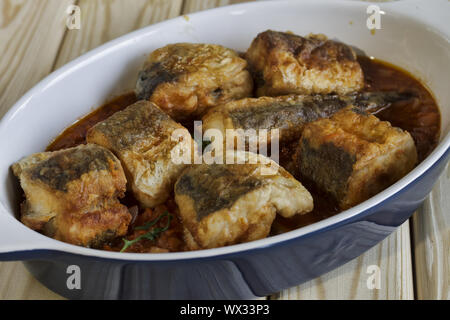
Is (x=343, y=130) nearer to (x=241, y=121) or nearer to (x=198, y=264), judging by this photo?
(x=241, y=121)

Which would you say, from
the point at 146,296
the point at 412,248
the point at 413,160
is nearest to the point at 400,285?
the point at 412,248

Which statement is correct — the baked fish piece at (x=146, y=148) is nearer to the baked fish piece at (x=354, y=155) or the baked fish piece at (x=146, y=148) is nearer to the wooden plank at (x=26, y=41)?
the baked fish piece at (x=354, y=155)

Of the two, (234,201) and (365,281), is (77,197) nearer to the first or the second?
(234,201)

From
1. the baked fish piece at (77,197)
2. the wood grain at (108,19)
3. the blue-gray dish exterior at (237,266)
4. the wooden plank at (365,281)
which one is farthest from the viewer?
the wood grain at (108,19)

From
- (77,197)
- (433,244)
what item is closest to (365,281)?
(433,244)

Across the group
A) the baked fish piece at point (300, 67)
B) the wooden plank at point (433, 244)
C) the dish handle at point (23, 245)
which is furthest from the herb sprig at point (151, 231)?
the wooden plank at point (433, 244)

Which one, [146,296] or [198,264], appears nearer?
[198,264]
